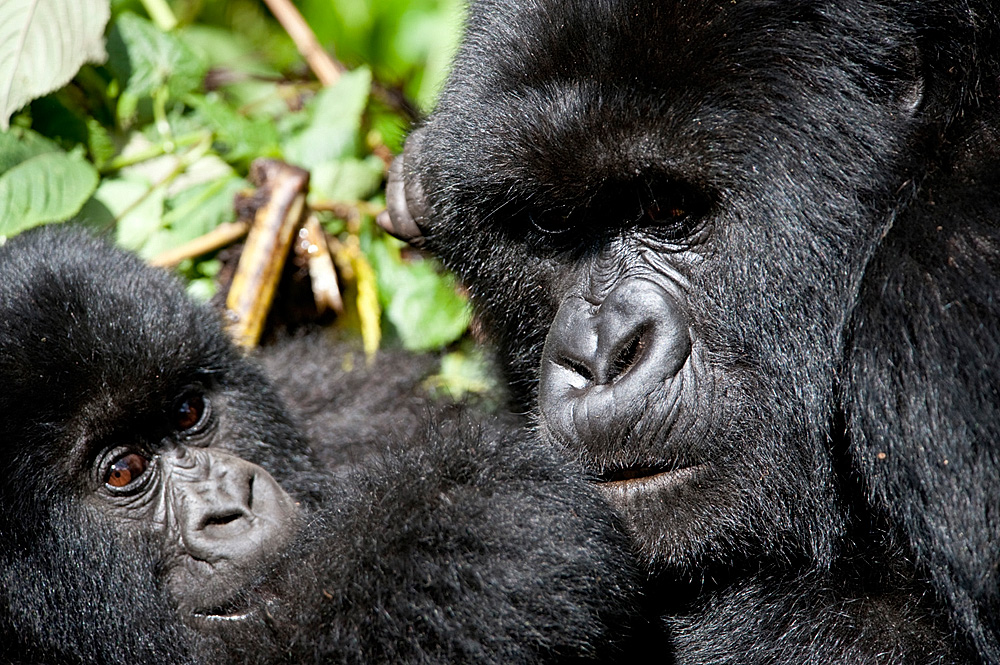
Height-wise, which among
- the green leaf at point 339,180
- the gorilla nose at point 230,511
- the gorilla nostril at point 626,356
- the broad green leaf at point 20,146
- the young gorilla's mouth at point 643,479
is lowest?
the green leaf at point 339,180

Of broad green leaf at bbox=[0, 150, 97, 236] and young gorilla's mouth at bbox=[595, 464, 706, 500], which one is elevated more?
broad green leaf at bbox=[0, 150, 97, 236]

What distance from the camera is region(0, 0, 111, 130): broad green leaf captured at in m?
3.69

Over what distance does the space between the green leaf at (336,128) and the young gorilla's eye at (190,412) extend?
135 centimetres

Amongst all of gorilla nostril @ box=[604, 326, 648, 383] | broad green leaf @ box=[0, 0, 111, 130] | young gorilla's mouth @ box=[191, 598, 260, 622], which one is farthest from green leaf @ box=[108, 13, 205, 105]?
gorilla nostril @ box=[604, 326, 648, 383]

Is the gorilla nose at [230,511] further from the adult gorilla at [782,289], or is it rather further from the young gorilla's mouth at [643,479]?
the young gorilla's mouth at [643,479]

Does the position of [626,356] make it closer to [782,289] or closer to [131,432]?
[782,289]

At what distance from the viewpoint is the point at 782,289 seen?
2.57 meters

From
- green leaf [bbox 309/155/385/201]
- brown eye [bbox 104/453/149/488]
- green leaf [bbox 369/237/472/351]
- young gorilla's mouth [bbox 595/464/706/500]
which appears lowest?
green leaf [bbox 369/237/472/351]

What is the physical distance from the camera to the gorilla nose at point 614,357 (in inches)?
101

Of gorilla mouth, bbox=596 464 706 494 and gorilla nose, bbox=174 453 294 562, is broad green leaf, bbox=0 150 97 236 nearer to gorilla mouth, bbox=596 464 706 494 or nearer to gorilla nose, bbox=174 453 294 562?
gorilla nose, bbox=174 453 294 562

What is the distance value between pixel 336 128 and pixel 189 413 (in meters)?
1.55

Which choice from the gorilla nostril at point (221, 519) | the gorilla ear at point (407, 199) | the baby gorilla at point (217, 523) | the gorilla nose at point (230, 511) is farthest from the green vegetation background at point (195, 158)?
the gorilla nostril at point (221, 519)

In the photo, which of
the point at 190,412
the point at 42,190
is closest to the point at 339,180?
the point at 42,190

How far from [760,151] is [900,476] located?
776mm
